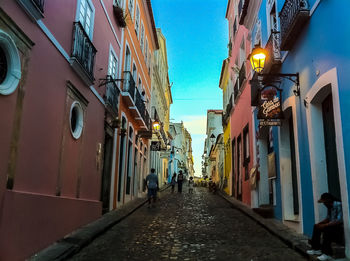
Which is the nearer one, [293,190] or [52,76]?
[52,76]

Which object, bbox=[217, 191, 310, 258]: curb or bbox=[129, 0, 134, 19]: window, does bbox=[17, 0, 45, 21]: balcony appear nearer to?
bbox=[217, 191, 310, 258]: curb

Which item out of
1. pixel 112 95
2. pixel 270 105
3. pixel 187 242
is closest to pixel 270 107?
pixel 270 105

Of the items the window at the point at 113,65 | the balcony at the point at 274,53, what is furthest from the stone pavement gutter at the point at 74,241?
A: the balcony at the point at 274,53

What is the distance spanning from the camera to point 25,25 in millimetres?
5852

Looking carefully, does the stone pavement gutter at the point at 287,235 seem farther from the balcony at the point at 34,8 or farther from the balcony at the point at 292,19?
the balcony at the point at 34,8

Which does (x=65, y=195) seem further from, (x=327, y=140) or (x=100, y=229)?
(x=327, y=140)

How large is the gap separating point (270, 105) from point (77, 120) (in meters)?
5.01

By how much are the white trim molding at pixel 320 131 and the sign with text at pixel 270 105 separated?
1.52m

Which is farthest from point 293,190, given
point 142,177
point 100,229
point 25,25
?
point 142,177

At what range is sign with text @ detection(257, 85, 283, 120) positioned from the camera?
912cm

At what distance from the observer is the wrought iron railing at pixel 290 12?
7.41 metres

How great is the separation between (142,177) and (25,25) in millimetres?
16462

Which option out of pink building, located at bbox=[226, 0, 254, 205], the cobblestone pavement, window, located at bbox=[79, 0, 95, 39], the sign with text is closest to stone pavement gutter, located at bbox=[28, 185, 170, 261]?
the cobblestone pavement

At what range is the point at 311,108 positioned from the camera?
7426 millimetres
